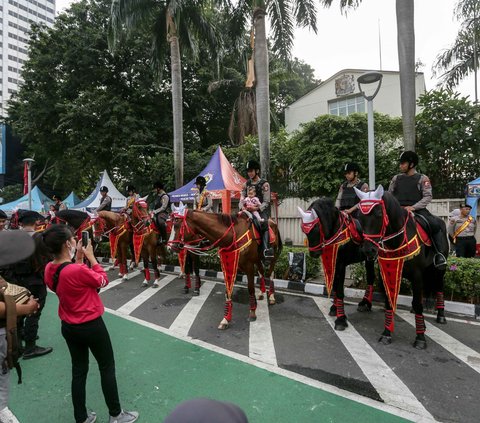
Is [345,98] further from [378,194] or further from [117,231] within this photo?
[378,194]

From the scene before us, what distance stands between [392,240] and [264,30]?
336 inches

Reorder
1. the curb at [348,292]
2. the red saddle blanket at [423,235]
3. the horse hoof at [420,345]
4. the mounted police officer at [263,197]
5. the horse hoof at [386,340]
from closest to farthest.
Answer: the horse hoof at [420,345] → the horse hoof at [386,340] → the red saddle blanket at [423,235] → the curb at [348,292] → the mounted police officer at [263,197]

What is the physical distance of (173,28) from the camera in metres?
13.2

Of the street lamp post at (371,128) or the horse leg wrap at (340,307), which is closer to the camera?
the horse leg wrap at (340,307)

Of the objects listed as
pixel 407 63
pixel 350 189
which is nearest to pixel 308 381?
pixel 350 189

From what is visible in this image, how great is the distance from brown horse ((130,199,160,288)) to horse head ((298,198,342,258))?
4978mm

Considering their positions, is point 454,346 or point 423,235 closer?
point 454,346

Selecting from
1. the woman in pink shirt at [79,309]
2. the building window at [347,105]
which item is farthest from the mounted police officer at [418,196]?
the building window at [347,105]

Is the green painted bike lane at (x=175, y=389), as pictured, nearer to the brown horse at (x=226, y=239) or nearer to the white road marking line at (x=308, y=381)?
the white road marking line at (x=308, y=381)

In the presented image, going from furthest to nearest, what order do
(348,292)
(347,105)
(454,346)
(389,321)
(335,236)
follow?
(347,105)
(348,292)
(335,236)
(389,321)
(454,346)

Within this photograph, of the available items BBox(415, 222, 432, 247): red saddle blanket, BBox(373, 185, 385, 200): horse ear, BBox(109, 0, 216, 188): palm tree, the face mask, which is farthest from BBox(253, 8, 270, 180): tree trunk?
the face mask

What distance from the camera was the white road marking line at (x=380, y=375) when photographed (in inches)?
126

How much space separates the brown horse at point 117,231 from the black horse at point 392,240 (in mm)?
7097

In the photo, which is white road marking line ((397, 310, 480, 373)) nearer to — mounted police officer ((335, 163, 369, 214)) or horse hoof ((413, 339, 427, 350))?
horse hoof ((413, 339, 427, 350))
